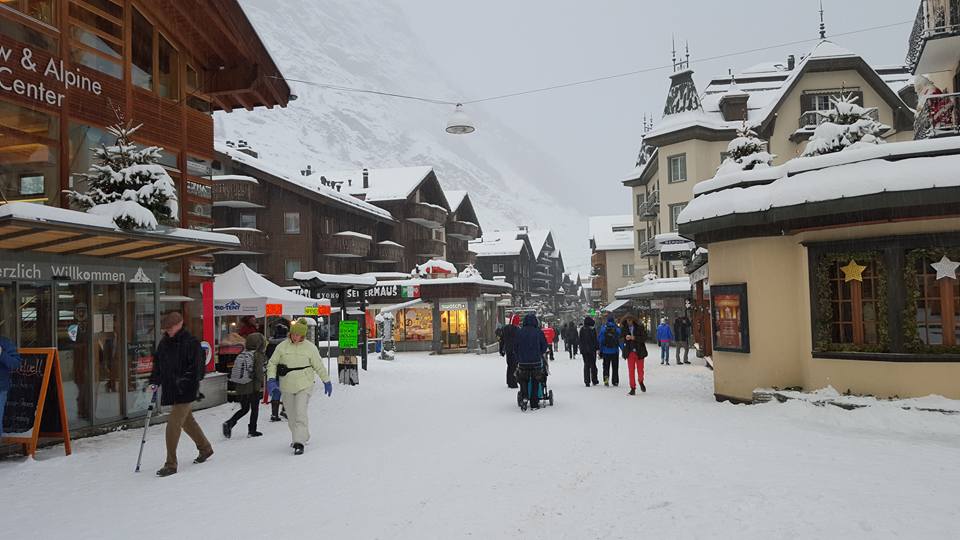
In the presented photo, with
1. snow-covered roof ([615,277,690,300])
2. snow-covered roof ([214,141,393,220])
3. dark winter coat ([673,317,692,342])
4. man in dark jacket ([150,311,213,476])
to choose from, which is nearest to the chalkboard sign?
man in dark jacket ([150,311,213,476])

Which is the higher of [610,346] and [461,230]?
[461,230]

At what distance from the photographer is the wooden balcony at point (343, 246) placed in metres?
41.6

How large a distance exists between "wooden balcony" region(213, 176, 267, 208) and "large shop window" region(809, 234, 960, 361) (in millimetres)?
33357

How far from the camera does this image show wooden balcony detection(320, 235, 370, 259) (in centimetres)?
4159

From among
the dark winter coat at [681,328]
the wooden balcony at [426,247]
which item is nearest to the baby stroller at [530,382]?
the dark winter coat at [681,328]

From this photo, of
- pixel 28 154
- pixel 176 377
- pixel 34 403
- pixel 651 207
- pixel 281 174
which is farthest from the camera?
pixel 651 207

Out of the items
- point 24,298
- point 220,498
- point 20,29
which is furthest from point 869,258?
point 20,29

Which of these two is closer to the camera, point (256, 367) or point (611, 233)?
point (256, 367)

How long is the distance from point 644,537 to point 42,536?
4982 millimetres

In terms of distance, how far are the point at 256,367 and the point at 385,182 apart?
148 feet

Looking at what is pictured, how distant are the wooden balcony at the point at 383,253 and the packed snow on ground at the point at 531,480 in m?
37.5

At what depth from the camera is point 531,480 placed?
6875 millimetres

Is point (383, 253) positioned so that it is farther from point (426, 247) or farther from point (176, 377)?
point (176, 377)

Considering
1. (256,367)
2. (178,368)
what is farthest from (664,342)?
(178,368)
